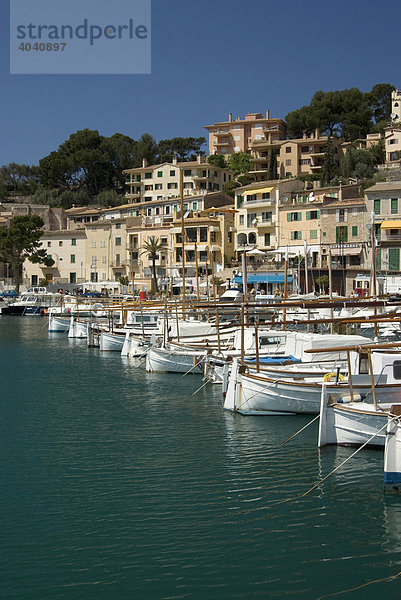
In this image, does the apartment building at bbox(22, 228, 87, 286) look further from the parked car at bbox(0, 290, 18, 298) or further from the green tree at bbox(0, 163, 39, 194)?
the green tree at bbox(0, 163, 39, 194)

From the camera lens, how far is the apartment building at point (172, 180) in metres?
96.2

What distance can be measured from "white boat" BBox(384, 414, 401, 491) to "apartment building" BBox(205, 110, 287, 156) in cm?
9482

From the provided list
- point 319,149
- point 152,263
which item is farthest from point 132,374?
point 319,149

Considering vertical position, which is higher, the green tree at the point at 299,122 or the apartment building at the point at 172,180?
the green tree at the point at 299,122

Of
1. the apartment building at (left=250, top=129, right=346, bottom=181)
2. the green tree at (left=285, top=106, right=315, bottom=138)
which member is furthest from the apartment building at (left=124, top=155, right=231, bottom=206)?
the green tree at (left=285, top=106, right=315, bottom=138)

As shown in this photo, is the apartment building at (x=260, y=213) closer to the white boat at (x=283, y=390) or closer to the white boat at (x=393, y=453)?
the white boat at (x=283, y=390)

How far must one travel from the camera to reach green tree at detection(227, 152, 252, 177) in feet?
326

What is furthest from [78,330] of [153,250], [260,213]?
[260,213]

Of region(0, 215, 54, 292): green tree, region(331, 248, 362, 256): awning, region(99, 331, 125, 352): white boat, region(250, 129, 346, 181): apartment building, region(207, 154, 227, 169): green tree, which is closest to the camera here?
region(99, 331, 125, 352): white boat

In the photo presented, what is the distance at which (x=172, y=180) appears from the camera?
326ft

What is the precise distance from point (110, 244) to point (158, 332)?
5309 cm

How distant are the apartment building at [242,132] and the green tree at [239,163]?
5.12 m

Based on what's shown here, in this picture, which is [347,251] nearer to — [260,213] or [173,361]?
[260,213]

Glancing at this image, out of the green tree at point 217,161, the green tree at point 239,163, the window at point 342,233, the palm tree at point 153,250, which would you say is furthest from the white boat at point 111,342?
the green tree at point 239,163
